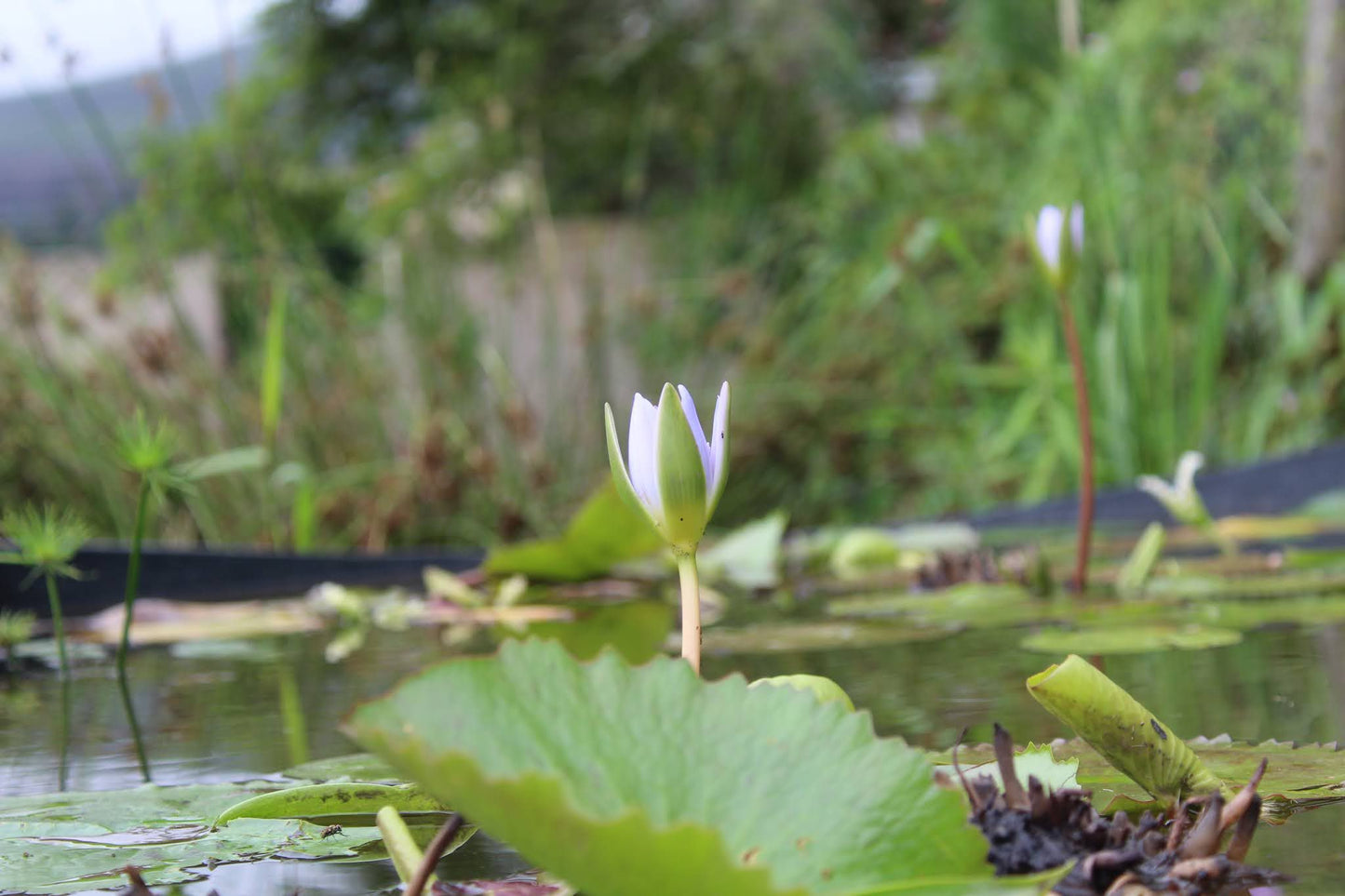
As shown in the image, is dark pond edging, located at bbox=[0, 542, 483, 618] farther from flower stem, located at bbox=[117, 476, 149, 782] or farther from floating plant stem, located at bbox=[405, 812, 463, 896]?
floating plant stem, located at bbox=[405, 812, 463, 896]

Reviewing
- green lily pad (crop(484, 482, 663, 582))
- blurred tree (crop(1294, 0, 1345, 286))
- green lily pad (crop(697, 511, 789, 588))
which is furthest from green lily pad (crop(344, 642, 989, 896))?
blurred tree (crop(1294, 0, 1345, 286))

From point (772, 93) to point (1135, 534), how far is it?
358 cm

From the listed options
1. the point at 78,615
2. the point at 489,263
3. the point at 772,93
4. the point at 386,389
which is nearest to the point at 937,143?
the point at 772,93

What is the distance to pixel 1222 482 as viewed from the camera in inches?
82.4

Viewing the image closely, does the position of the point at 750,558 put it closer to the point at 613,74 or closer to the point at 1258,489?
the point at 1258,489

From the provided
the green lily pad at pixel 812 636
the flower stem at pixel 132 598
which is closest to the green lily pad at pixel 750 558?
the green lily pad at pixel 812 636

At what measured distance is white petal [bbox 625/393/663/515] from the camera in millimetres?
456

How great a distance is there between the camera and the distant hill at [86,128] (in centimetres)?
→ 228

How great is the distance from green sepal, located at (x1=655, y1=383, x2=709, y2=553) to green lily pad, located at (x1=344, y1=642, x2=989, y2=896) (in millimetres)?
85

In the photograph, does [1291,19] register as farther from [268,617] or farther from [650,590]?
[268,617]

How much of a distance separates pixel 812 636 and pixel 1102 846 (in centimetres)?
65

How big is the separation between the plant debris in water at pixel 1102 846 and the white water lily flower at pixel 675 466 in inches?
5.0

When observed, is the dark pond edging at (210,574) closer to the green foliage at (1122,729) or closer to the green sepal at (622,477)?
the green sepal at (622,477)

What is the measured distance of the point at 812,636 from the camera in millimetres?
1031
